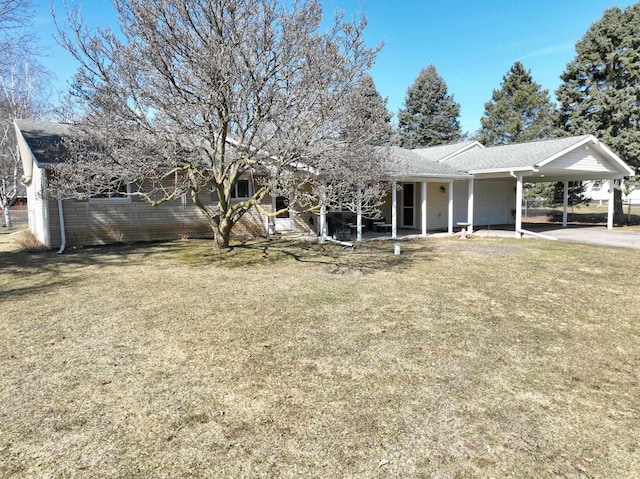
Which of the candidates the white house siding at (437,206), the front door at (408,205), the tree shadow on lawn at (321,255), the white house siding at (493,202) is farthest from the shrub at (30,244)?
the white house siding at (493,202)

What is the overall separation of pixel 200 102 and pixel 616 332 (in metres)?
7.69

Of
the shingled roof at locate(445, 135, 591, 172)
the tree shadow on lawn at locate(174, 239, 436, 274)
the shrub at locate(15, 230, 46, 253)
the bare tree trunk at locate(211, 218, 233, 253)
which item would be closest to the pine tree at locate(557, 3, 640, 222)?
the shingled roof at locate(445, 135, 591, 172)

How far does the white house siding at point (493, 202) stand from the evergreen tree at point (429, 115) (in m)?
19.5

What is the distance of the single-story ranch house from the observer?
12.4m

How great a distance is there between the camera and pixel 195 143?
9.19m

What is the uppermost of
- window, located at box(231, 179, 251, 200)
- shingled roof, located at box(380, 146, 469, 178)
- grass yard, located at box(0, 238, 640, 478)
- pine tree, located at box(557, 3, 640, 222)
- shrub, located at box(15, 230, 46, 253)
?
pine tree, located at box(557, 3, 640, 222)

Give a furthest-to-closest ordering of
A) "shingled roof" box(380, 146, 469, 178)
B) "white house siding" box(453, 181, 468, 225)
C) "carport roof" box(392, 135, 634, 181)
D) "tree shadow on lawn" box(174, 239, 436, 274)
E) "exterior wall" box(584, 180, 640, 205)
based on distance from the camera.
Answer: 1. "exterior wall" box(584, 180, 640, 205)
2. "white house siding" box(453, 181, 468, 225)
3. "carport roof" box(392, 135, 634, 181)
4. "shingled roof" box(380, 146, 469, 178)
5. "tree shadow on lawn" box(174, 239, 436, 274)

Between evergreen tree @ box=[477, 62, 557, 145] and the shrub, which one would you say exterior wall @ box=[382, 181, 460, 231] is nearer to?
the shrub

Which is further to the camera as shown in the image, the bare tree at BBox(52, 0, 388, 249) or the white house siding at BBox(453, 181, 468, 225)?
the white house siding at BBox(453, 181, 468, 225)

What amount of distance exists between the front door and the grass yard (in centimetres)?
1056

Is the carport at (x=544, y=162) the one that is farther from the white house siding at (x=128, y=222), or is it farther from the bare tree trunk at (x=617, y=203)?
the white house siding at (x=128, y=222)

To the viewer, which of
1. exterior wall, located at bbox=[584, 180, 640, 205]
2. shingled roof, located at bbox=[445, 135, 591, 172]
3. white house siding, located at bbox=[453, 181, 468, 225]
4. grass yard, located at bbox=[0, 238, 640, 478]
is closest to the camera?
grass yard, located at bbox=[0, 238, 640, 478]

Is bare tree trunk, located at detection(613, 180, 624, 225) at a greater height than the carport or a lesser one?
lesser

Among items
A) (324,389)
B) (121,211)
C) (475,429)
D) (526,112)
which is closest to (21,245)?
(121,211)
